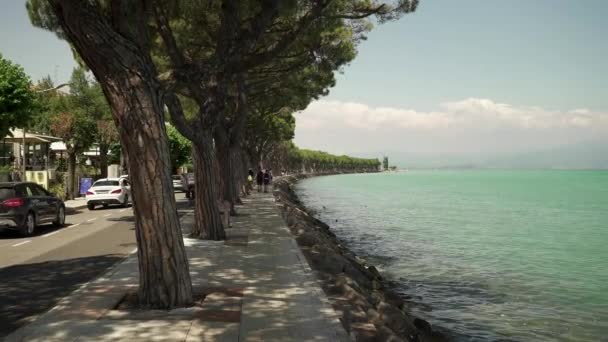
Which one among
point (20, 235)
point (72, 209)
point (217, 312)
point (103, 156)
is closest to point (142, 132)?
point (217, 312)

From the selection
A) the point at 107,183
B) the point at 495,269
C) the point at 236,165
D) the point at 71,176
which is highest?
the point at 236,165

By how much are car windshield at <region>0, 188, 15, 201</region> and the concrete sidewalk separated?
6512 millimetres

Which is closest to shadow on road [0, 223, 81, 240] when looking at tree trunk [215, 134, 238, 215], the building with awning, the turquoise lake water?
tree trunk [215, 134, 238, 215]

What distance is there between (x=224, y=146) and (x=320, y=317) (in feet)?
44.1

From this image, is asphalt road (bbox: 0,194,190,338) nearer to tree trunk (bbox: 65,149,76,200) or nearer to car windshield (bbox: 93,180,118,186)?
car windshield (bbox: 93,180,118,186)

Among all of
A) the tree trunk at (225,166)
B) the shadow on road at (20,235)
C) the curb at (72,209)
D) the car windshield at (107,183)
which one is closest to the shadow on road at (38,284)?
the shadow on road at (20,235)

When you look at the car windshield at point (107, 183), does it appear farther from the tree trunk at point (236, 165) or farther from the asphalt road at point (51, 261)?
the asphalt road at point (51, 261)

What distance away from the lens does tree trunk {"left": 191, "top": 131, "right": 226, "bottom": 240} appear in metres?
13.9

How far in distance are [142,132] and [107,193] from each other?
68.0ft

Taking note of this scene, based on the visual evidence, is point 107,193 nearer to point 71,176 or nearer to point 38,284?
point 71,176

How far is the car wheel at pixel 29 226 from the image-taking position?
15.9 metres

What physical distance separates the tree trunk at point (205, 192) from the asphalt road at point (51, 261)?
1.74m

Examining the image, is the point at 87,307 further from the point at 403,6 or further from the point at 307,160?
the point at 307,160

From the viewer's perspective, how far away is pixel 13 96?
20.8 meters
